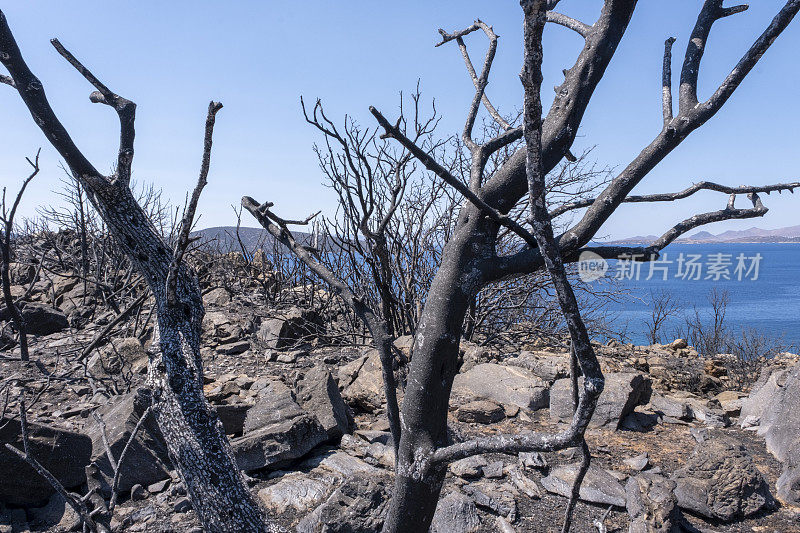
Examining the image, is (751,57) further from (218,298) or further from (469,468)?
(218,298)

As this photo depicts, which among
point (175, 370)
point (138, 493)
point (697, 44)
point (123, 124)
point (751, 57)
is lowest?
point (138, 493)

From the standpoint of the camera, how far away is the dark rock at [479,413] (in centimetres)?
443

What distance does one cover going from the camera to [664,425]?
4.48m

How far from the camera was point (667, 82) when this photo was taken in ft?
6.58

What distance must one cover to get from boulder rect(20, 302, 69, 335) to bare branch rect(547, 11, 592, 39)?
7.69m

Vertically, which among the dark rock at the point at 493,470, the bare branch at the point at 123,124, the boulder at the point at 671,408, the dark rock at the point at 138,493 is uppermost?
the bare branch at the point at 123,124

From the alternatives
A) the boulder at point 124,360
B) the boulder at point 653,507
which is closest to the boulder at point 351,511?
the boulder at point 653,507

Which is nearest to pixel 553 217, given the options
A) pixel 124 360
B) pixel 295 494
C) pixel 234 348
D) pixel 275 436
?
pixel 295 494

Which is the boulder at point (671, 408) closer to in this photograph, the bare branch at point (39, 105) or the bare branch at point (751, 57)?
the bare branch at point (751, 57)

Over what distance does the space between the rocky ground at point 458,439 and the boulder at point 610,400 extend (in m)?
0.01

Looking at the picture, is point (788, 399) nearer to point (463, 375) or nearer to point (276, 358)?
point (463, 375)

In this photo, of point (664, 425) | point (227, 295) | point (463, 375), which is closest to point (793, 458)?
point (664, 425)

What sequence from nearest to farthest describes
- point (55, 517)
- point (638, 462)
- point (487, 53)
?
point (487, 53), point (55, 517), point (638, 462)

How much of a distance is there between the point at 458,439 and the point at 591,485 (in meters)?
→ 0.96
